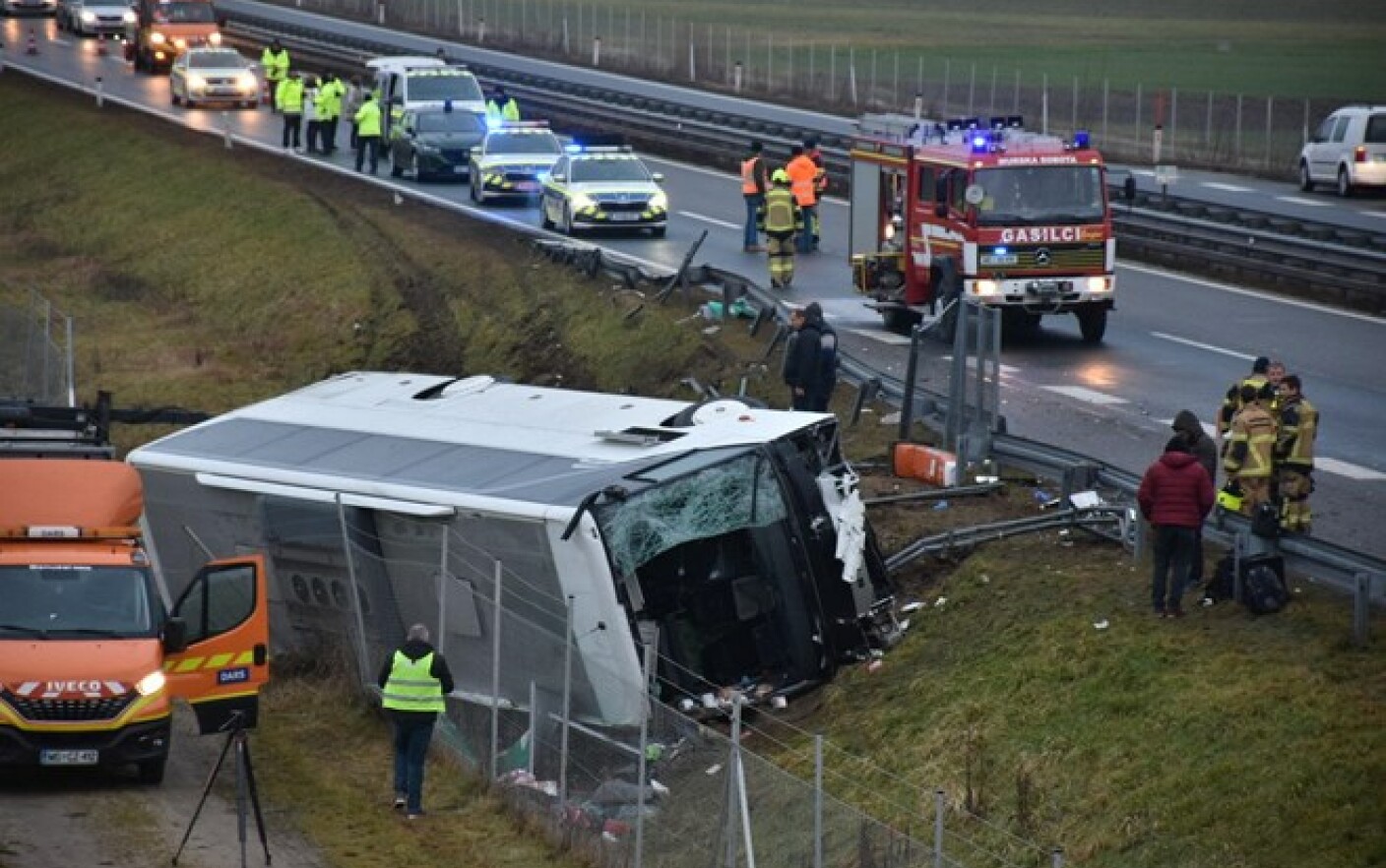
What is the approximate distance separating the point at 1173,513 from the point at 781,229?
1717 centimetres

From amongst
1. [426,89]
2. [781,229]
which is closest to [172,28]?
[426,89]

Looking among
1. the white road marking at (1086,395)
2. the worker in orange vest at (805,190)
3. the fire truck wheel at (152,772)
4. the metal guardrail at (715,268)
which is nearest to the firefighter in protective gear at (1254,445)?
the metal guardrail at (715,268)

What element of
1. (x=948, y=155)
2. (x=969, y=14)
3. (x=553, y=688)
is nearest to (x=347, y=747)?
(x=553, y=688)

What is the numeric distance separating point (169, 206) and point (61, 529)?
113 ft

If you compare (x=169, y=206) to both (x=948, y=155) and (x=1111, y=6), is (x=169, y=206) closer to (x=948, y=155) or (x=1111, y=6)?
(x=948, y=155)

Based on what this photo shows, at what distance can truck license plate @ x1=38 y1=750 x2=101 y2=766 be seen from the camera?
19.2m

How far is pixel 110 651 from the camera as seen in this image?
19.6 m

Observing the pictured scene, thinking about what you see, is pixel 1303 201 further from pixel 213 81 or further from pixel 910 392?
pixel 213 81

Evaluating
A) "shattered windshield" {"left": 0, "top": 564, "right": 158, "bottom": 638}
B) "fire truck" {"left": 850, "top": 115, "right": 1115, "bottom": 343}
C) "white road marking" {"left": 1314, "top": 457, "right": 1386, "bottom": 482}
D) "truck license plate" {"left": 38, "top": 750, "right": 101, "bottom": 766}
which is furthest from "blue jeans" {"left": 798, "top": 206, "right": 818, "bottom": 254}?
"truck license plate" {"left": 38, "top": 750, "right": 101, "bottom": 766}

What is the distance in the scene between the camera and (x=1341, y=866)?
15484mm

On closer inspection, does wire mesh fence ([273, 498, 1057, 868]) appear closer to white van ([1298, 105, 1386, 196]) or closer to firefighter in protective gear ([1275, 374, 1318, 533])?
firefighter in protective gear ([1275, 374, 1318, 533])

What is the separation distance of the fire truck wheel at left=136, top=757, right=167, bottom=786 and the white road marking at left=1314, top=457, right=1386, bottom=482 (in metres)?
12.0

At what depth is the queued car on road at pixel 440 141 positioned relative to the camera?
A: 51938mm

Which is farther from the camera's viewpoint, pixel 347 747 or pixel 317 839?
pixel 347 747
